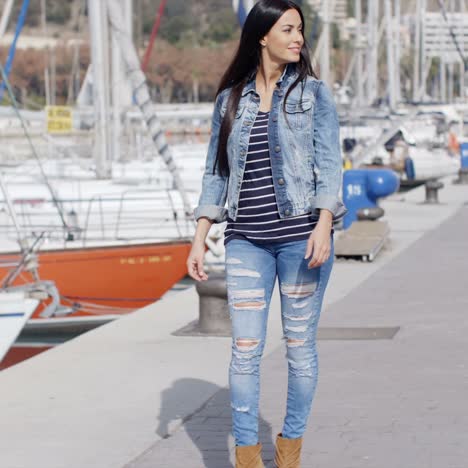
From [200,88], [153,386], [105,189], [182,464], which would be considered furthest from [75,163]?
[200,88]

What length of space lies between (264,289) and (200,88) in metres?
110

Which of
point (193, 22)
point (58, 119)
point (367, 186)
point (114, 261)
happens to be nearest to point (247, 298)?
point (114, 261)

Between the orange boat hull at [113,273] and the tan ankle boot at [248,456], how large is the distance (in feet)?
29.6

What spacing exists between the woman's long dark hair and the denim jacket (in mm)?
33

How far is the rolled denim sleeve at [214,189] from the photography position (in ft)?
17.4

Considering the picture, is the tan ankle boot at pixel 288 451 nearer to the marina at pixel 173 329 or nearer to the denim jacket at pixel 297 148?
the marina at pixel 173 329

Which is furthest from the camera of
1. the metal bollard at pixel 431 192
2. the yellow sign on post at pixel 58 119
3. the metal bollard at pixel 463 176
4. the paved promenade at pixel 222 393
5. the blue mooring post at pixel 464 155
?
the blue mooring post at pixel 464 155

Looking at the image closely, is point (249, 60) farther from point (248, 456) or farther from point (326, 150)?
point (248, 456)

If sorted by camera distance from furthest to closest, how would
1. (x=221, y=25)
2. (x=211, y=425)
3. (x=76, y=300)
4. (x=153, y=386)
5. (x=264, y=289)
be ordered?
1. (x=221, y=25)
2. (x=76, y=300)
3. (x=153, y=386)
4. (x=211, y=425)
5. (x=264, y=289)

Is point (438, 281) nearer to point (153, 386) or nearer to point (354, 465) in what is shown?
point (153, 386)

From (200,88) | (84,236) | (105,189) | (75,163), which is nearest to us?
(84,236)

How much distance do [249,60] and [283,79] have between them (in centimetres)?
17

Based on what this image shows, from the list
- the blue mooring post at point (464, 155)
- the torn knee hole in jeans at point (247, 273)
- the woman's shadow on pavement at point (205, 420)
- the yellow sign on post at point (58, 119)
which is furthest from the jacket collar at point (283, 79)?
the blue mooring post at point (464, 155)

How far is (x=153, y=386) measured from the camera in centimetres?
764
